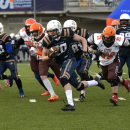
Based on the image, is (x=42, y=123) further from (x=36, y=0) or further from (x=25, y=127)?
(x=36, y=0)

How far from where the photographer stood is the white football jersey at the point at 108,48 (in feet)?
18.1

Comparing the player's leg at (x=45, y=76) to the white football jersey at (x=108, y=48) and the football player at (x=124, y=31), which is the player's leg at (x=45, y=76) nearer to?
the white football jersey at (x=108, y=48)

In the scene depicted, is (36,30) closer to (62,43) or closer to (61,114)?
(62,43)

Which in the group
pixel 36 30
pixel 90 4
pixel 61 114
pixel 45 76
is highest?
pixel 90 4

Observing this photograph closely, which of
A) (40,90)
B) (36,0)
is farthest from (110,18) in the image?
(36,0)

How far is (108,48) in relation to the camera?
18.2 ft

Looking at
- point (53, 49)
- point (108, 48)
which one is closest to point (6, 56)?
point (53, 49)

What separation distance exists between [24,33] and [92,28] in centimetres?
1674

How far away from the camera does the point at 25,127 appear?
3.95 meters

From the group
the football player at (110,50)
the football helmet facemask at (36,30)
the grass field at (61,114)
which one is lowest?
the grass field at (61,114)

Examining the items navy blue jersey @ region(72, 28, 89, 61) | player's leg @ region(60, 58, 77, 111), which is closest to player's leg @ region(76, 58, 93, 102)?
navy blue jersey @ region(72, 28, 89, 61)

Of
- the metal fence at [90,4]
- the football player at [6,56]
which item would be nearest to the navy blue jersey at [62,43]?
the football player at [6,56]

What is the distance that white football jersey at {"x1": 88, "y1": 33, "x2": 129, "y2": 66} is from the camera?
18.1 feet

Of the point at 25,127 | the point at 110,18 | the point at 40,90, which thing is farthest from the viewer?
the point at 110,18
